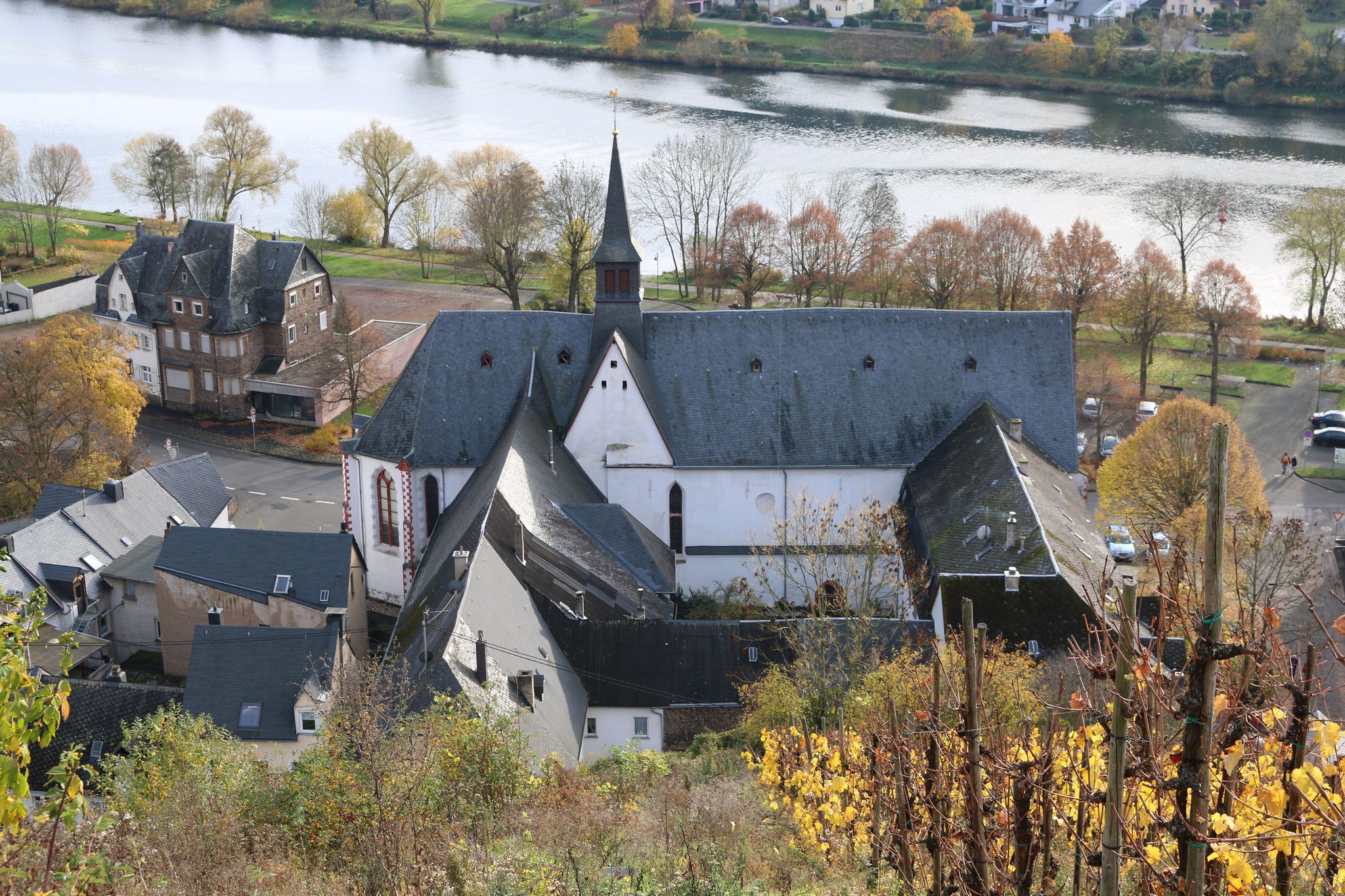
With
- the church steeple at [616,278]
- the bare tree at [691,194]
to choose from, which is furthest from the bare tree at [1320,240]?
the church steeple at [616,278]

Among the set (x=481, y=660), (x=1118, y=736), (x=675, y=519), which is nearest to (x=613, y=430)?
(x=675, y=519)

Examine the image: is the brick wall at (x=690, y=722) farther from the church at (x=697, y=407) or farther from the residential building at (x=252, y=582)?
the residential building at (x=252, y=582)

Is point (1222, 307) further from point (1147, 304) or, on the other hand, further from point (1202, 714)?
point (1202, 714)

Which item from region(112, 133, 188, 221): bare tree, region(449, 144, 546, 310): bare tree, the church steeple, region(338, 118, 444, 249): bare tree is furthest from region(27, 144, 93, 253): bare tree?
the church steeple

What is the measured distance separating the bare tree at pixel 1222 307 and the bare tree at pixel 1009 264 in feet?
25.1

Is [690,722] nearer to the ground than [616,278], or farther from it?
nearer to the ground

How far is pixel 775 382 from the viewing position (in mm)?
43531

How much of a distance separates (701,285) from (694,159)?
12.7 meters

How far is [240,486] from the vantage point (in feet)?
179

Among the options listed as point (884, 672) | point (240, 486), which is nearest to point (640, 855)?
point (884, 672)

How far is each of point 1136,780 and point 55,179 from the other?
300 ft

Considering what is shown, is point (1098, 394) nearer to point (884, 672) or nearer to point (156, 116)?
point (884, 672)

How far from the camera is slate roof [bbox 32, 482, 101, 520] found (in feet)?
149

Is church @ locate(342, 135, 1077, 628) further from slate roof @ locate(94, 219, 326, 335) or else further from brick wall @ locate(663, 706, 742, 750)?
slate roof @ locate(94, 219, 326, 335)
